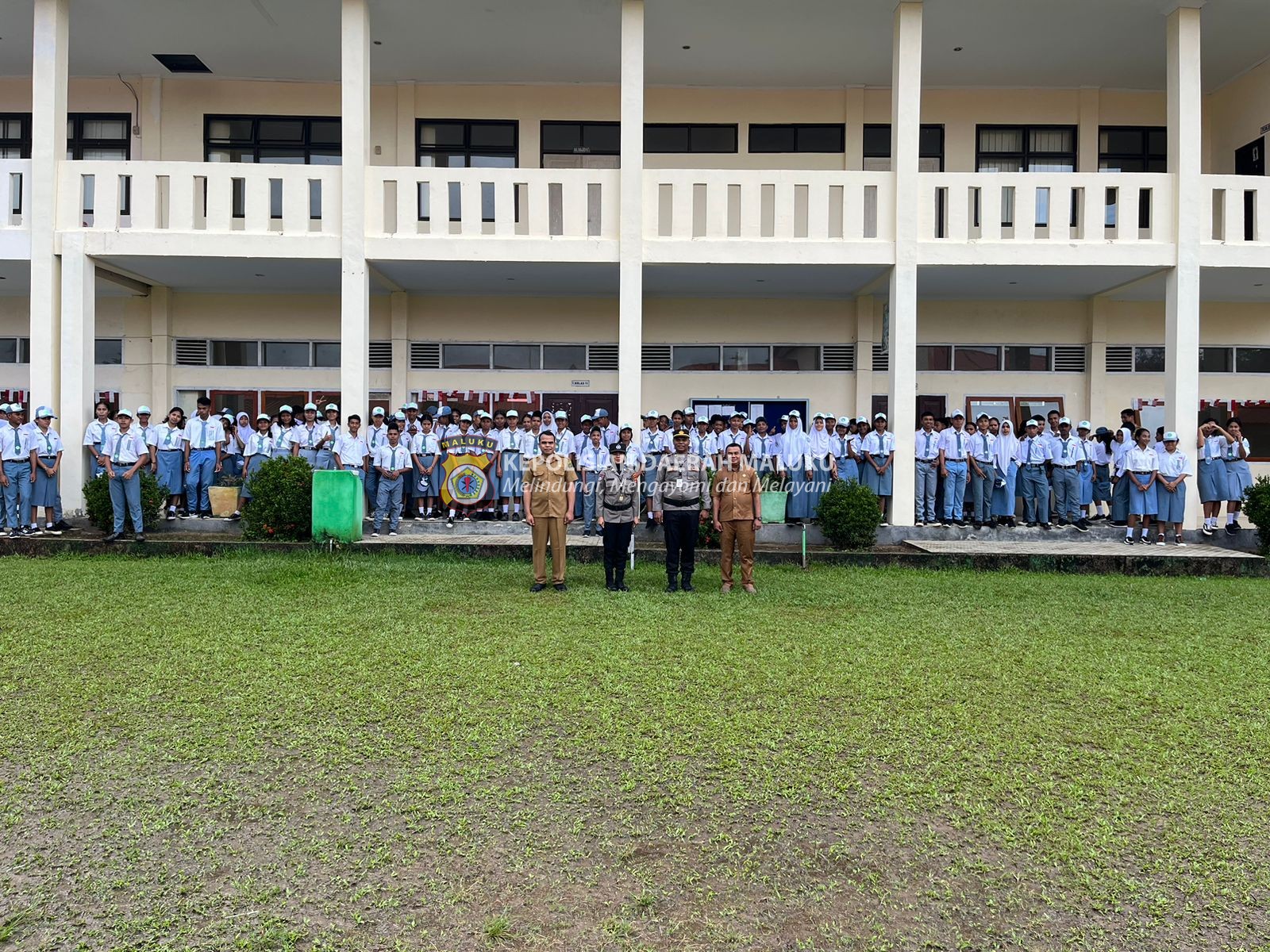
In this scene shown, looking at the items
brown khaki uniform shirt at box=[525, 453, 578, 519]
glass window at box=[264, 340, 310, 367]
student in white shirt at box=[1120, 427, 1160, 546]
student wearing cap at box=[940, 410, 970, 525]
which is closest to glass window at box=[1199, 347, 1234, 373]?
student in white shirt at box=[1120, 427, 1160, 546]

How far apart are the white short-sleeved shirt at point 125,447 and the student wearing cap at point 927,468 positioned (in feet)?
33.0

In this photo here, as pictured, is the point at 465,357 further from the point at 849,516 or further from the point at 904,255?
the point at 849,516

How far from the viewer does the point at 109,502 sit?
11703 millimetres

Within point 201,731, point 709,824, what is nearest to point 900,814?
point 709,824

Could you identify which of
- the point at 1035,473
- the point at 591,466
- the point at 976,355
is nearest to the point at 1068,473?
the point at 1035,473

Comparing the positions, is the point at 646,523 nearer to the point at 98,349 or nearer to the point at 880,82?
the point at 880,82

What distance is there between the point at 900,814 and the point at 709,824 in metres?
0.84

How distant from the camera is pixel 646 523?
12.9 m

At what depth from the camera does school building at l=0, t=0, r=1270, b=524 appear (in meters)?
12.9

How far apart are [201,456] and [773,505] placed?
7946mm

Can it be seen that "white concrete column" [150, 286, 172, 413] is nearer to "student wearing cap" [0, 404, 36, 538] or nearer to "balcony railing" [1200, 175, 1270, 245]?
"student wearing cap" [0, 404, 36, 538]

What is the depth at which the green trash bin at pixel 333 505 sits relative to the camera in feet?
37.6

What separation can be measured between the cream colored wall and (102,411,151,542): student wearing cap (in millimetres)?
16905

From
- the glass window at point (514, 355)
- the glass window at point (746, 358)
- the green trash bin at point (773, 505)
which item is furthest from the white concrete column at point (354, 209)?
the glass window at point (746, 358)
